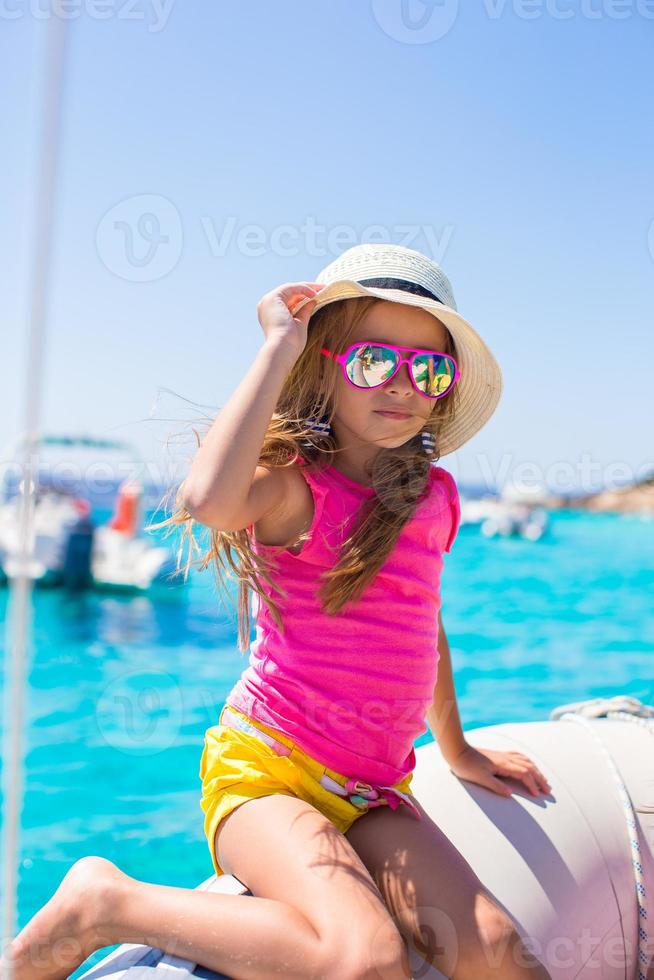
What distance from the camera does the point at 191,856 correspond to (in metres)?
3.64

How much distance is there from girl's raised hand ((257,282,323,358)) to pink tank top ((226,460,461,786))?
26 cm

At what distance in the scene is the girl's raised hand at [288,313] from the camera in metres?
1.38

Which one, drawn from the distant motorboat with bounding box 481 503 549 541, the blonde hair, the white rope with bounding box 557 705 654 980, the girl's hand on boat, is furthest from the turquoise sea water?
the distant motorboat with bounding box 481 503 549 541

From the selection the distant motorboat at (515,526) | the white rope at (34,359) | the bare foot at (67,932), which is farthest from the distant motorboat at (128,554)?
the distant motorboat at (515,526)

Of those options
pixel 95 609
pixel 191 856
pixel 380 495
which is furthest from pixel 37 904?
pixel 95 609

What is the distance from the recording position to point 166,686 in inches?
271

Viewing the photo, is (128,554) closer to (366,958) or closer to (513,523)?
(366,958)

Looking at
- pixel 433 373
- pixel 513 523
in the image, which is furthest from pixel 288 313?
pixel 513 523

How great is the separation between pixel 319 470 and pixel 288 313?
308 mm

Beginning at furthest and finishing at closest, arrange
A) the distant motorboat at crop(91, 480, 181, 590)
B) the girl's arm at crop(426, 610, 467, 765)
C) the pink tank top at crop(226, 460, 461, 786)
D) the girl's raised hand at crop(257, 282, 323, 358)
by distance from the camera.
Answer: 1. the distant motorboat at crop(91, 480, 181, 590)
2. the girl's arm at crop(426, 610, 467, 765)
3. the pink tank top at crop(226, 460, 461, 786)
4. the girl's raised hand at crop(257, 282, 323, 358)

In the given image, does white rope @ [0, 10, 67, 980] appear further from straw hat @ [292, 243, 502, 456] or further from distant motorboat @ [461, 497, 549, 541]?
distant motorboat @ [461, 497, 549, 541]

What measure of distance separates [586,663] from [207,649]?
145 inches

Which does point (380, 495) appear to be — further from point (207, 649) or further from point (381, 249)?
point (207, 649)

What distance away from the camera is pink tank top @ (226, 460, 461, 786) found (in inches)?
58.7
